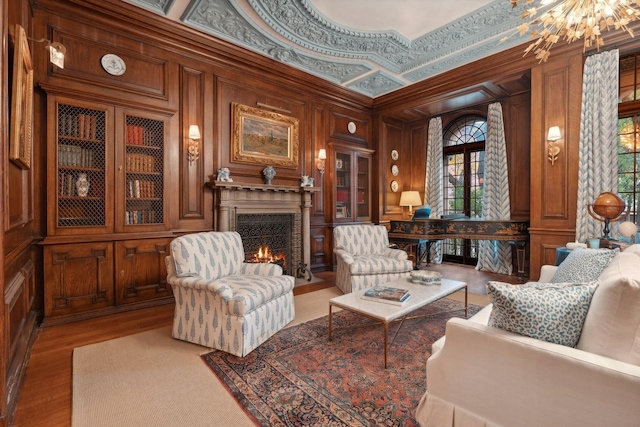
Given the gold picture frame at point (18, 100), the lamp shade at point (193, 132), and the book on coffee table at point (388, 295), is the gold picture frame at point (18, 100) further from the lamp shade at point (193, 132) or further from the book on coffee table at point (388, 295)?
the book on coffee table at point (388, 295)

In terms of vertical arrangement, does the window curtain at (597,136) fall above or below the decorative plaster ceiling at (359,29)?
below

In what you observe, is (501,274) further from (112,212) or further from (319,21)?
(112,212)

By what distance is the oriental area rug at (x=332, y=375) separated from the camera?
1.71 m

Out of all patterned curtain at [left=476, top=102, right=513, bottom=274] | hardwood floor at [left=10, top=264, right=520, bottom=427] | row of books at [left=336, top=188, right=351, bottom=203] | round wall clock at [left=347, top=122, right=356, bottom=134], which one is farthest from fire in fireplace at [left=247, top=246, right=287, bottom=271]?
patterned curtain at [left=476, top=102, right=513, bottom=274]

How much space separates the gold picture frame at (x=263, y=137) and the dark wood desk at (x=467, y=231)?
2139 millimetres

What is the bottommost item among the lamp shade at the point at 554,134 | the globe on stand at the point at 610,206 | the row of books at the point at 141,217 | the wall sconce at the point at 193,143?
the row of books at the point at 141,217

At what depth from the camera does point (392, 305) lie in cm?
241

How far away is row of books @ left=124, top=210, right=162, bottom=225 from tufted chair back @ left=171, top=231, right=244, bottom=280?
1063mm

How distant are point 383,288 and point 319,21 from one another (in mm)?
3062

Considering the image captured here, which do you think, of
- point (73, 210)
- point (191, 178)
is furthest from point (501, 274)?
point (73, 210)

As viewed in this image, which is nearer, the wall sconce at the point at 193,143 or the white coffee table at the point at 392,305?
the white coffee table at the point at 392,305

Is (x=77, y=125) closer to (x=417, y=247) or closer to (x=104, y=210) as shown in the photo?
(x=104, y=210)

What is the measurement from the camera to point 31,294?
2.77 m

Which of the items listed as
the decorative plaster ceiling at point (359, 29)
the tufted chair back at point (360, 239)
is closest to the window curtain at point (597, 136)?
the decorative plaster ceiling at point (359, 29)
